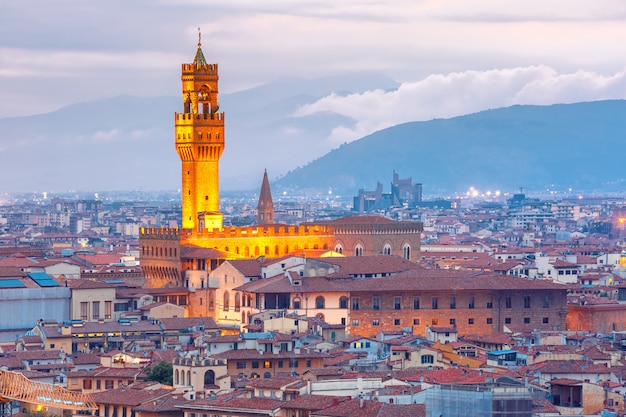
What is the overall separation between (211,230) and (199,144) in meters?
4.55

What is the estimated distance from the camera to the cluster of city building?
50.6m

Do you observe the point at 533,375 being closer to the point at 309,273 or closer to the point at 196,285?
the point at 309,273

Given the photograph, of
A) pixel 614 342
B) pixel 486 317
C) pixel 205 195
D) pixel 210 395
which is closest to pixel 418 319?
pixel 486 317

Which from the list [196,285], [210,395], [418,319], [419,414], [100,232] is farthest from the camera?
[100,232]

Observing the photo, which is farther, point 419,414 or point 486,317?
point 486,317

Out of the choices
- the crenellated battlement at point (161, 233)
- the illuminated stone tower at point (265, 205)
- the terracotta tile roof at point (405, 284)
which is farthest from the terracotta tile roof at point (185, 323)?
the illuminated stone tower at point (265, 205)

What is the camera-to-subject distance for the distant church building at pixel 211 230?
8675 centimetres

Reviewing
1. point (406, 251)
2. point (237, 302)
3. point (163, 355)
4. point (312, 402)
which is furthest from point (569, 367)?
point (406, 251)

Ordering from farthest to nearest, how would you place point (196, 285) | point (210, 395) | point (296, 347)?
point (196, 285)
point (296, 347)
point (210, 395)

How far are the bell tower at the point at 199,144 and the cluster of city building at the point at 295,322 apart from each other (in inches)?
3.2

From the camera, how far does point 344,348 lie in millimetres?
63750

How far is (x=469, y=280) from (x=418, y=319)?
3204mm

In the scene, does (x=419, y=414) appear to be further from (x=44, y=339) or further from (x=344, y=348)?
(x=44, y=339)

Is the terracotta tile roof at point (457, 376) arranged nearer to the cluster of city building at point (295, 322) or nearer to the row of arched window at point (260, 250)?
the cluster of city building at point (295, 322)
